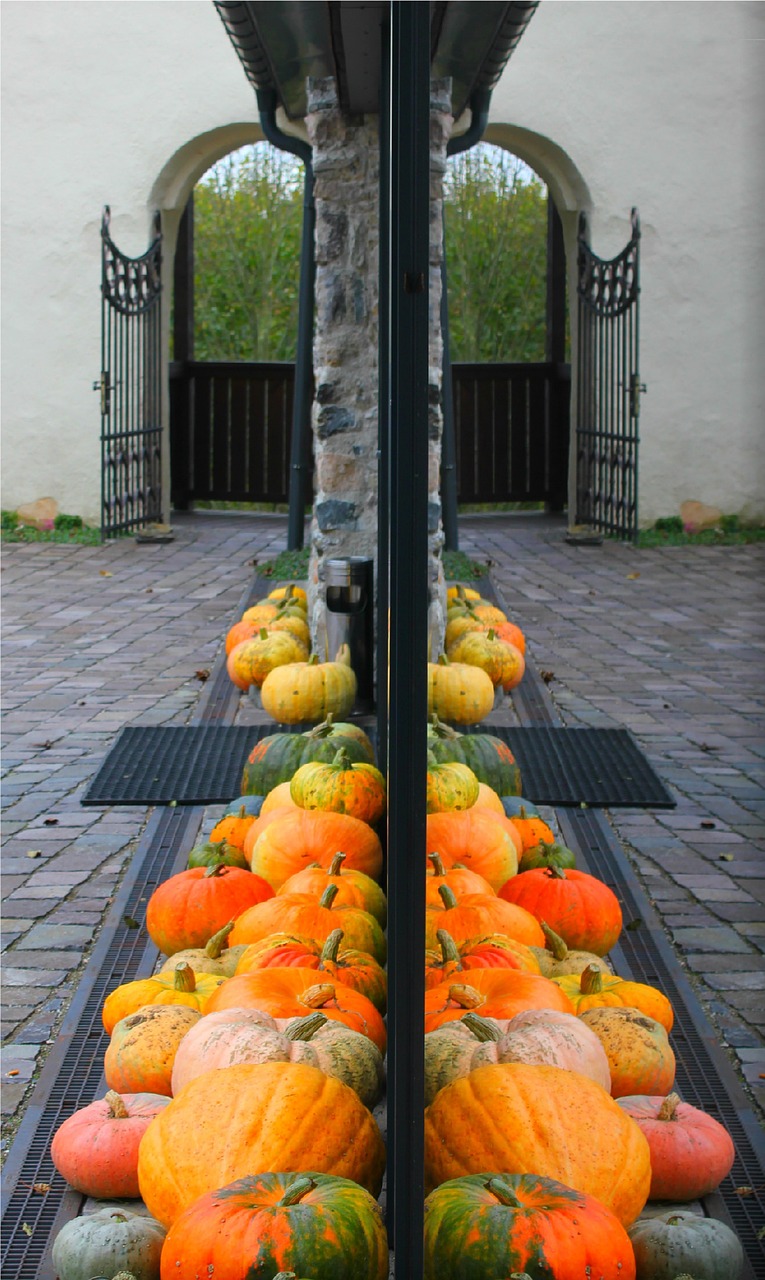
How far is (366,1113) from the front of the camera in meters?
2.16

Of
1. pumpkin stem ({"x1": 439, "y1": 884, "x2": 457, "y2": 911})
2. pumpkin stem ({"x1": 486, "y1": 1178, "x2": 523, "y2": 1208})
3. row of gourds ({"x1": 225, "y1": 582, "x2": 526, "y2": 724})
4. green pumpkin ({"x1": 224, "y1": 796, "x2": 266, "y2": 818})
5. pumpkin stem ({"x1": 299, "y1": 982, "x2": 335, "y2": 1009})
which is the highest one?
row of gourds ({"x1": 225, "y1": 582, "x2": 526, "y2": 724})

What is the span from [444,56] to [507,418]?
811 cm

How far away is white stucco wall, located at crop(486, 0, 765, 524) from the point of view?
441 inches

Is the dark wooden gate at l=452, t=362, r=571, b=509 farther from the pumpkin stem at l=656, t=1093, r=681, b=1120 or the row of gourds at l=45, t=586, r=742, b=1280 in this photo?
the pumpkin stem at l=656, t=1093, r=681, b=1120

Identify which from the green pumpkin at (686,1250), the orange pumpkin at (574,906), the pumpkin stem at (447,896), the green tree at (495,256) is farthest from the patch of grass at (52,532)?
the green pumpkin at (686,1250)

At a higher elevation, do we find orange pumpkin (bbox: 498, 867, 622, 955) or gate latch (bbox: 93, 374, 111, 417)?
gate latch (bbox: 93, 374, 111, 417)

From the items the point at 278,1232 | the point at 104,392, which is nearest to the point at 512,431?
the point at 104,392

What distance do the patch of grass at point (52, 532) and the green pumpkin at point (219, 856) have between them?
8171 mm

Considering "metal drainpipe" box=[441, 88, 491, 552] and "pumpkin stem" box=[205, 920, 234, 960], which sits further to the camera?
"metal drainpipe" box=[441, 88, 491, 552]

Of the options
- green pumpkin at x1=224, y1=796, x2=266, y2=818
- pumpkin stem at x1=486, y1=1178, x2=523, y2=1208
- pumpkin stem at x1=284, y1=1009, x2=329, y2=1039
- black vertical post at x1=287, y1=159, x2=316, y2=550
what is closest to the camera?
pumpkin stem at x1=486, y1=1178, x2=523, y2=1208

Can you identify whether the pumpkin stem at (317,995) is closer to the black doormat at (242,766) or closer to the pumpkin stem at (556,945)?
the pumpkin stem at (556,945)

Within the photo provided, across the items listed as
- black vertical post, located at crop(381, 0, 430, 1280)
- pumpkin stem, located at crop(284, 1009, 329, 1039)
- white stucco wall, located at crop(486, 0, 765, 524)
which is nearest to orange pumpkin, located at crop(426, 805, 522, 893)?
pumpkin stem, located at crop(284, 1009, 329, 1039)

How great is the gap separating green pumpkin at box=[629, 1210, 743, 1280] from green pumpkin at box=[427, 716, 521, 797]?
7.68 ft

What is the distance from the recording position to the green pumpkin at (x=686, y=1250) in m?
2.04
